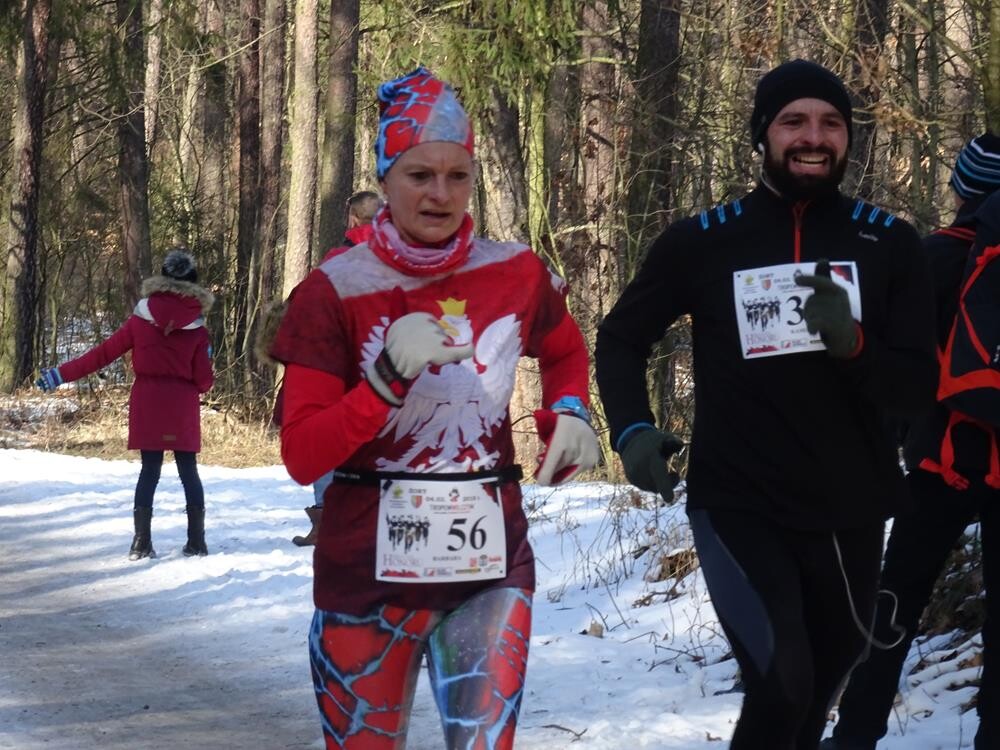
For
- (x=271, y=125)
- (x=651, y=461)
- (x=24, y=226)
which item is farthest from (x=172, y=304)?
(x=24, y=226)

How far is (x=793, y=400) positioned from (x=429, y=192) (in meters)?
1.01

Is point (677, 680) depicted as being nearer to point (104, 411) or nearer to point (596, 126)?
point (596, 126)

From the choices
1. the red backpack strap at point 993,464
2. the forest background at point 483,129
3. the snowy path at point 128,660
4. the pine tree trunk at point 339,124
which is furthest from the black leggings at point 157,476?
the pine tree trunk at point 339,124

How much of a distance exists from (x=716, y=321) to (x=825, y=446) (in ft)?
1.36

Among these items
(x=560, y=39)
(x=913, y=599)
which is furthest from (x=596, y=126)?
(x=913, y=599)

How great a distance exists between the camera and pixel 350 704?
3492 mm

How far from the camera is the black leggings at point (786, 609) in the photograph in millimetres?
3729

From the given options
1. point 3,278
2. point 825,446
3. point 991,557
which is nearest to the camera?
point 825,446

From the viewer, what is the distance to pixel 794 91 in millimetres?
4051

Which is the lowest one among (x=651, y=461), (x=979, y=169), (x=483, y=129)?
(x=651, y=461)

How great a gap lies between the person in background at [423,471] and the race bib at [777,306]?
0.55 m

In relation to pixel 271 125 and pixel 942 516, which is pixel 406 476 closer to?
pixel 942 516

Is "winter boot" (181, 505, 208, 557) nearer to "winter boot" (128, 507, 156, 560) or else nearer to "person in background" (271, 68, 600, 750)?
"winter boot" (128, 507, 156, 560)

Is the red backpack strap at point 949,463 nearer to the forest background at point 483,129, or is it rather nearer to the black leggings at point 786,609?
the black leggings at point 786,609
